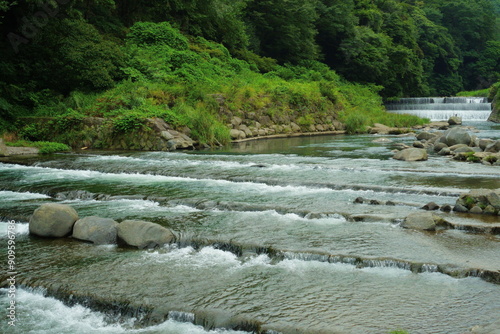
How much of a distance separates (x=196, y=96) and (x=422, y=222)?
17.8 meters

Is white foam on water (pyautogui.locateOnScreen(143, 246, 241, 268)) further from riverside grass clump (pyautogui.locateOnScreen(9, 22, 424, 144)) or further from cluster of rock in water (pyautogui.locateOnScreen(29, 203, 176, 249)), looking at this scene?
riverside grass clump (pyautogui.locateOnScreen(9, 22, 424, 144))

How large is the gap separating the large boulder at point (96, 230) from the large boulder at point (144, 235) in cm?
17

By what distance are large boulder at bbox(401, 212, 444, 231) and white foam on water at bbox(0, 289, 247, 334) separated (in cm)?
456

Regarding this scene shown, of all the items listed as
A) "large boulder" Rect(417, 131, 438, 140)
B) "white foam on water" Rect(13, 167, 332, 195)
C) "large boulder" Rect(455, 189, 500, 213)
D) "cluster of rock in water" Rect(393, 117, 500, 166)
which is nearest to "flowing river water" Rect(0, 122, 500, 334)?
"white foam on water" Rect(13, 167, 332, 195)

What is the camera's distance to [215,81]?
92.3 feet

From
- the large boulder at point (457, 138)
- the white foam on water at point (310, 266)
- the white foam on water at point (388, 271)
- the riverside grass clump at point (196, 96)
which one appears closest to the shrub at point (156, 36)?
the riverside grass clump at point (196, 96)

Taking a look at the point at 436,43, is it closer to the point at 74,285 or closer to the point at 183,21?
the point at 183,21

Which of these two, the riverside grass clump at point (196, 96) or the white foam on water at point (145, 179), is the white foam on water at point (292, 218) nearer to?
the white foam on water at point (145, 179)

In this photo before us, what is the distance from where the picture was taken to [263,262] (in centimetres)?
731

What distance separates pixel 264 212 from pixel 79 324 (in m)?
5.02

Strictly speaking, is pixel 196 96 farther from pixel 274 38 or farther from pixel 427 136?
pixel 274 38

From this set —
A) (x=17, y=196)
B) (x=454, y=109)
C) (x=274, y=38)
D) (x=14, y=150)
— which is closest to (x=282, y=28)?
(x=274, y=38)

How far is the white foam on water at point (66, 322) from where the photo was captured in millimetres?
5473

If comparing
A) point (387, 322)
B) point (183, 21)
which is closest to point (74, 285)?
point (387, 322)
